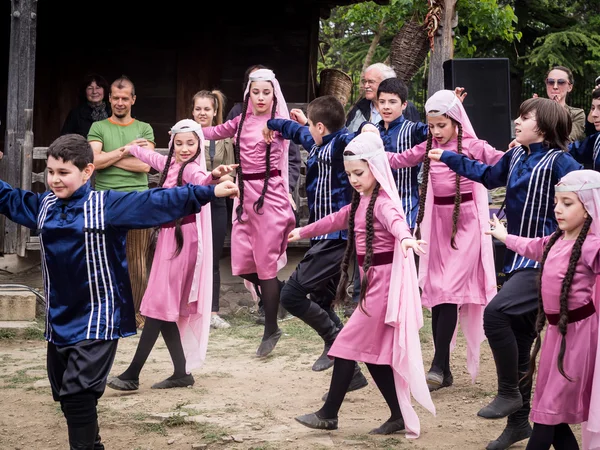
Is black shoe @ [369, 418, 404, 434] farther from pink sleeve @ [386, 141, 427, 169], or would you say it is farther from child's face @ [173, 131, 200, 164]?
child's face @ [173, 131, 200, 164]

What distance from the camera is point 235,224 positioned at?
7.37 metres

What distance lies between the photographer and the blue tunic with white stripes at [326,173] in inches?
257

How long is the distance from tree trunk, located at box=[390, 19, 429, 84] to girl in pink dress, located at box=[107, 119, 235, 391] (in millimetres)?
5084

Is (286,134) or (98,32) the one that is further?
(98,32)

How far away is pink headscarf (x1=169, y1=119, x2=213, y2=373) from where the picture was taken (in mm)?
6383

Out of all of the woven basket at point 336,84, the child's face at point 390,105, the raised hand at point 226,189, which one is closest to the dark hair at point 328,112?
the child's face at point 390,105

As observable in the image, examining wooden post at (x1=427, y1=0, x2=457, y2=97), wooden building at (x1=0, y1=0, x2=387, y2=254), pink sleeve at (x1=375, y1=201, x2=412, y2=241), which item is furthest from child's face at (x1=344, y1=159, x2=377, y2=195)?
wooden building at (x1=0, y1=0, x2=387, y2=254)

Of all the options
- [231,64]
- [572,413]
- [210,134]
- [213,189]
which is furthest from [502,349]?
[231,64]

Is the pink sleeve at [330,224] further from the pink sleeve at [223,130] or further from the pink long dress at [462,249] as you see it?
the pink sleeve at [223,130]

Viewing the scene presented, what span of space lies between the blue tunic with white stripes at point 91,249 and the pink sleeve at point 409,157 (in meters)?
2.22

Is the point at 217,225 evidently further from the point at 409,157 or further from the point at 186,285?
the point at 409,157

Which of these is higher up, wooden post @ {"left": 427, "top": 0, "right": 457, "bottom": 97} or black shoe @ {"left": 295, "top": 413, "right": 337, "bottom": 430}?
wooden post @ {"left": 427, "top": 0, "right": 457, "bottom": 97}

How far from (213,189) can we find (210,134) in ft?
9.90

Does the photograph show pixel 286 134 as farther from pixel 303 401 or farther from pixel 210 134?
pixel 303 401
